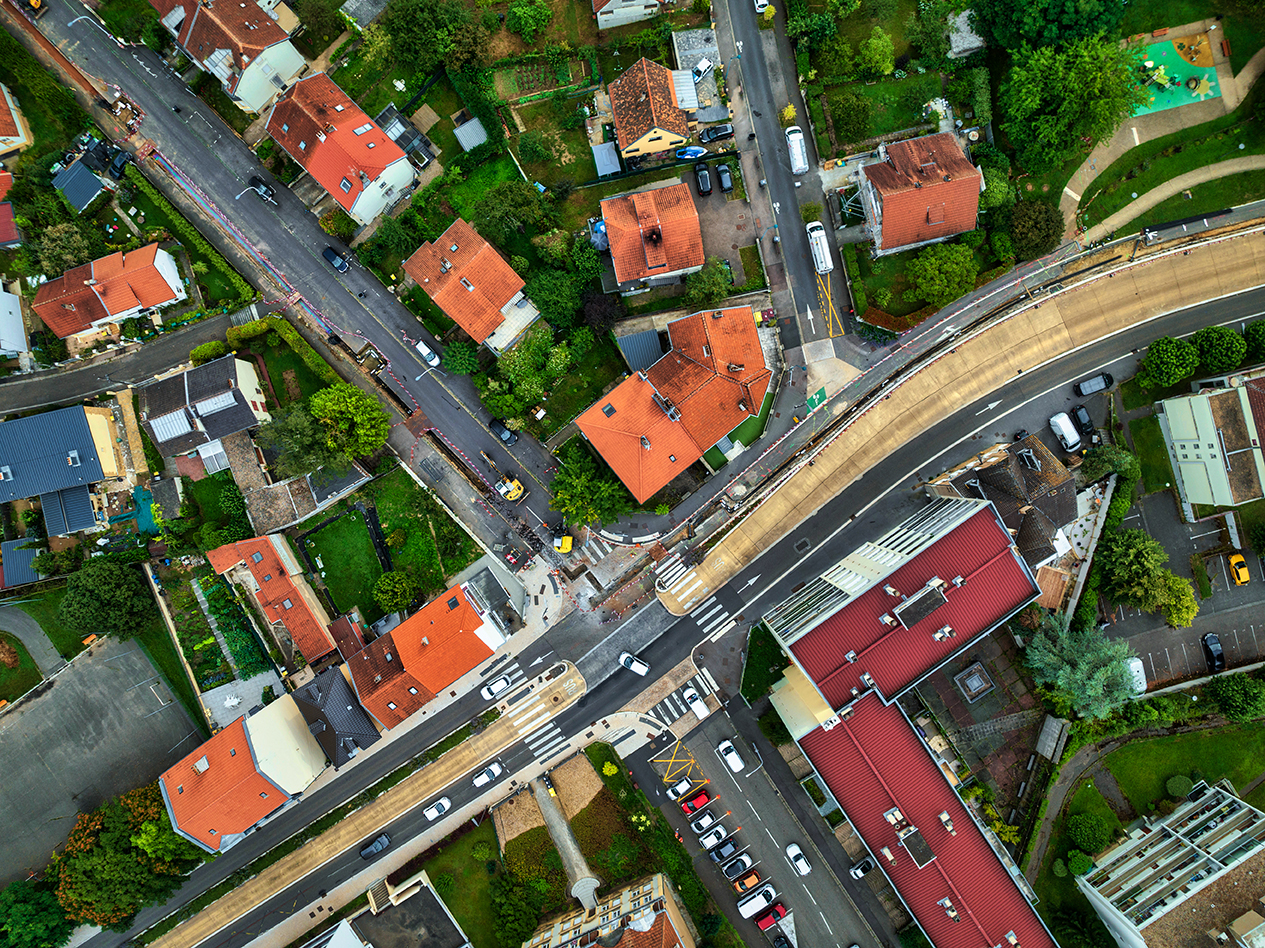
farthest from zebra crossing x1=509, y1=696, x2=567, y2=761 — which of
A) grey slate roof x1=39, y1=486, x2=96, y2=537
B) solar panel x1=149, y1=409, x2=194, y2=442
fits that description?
grey slate roof x1=39, y1=486, x2=96, y2=537

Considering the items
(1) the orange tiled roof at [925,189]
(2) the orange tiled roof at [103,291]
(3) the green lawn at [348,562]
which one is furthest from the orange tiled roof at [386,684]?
(1) the orange tiled roof at [925,189]

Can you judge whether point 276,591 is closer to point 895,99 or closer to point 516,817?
point 516,817

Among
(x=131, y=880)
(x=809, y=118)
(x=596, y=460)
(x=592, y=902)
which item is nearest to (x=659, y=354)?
(x=596, y=460)

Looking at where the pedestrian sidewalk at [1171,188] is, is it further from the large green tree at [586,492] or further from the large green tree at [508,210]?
the large green tree at [508,210]

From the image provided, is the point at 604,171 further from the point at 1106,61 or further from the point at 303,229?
the point at 1106,61

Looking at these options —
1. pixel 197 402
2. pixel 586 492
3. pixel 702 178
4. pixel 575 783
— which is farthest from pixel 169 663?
pixel 702 178
